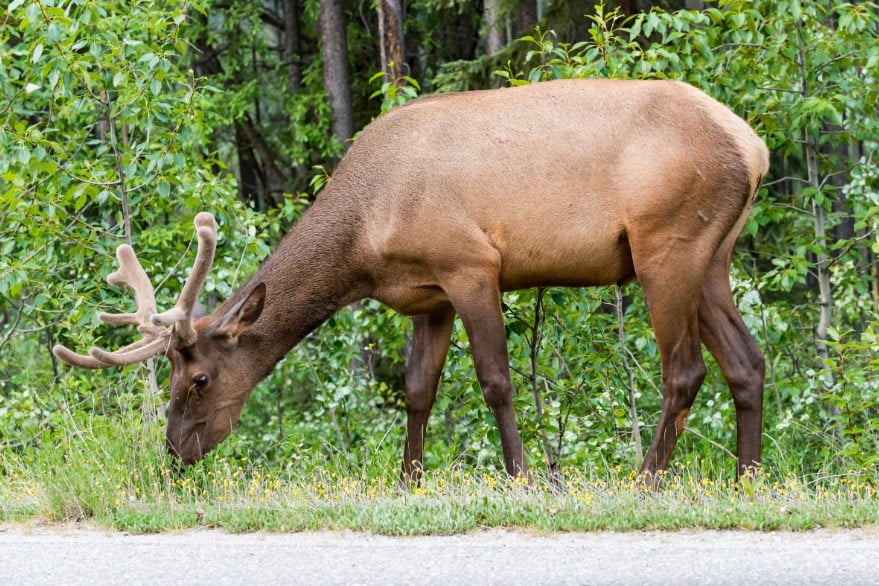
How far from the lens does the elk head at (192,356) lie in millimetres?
A: 8102

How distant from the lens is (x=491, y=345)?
7.83 m

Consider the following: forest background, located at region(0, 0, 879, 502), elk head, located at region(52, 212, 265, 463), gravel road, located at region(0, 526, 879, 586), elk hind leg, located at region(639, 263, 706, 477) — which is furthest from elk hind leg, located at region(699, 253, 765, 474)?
elk head, located at region(52, 212, 265, 463)

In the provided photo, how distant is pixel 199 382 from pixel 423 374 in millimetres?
1549

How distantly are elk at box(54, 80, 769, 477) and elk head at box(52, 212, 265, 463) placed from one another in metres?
0.01

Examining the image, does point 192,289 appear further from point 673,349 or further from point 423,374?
point 673,349

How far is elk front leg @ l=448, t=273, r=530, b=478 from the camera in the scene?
7.78 meters

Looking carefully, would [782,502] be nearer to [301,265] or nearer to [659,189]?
[659,189]

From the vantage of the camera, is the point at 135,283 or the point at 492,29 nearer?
the point at 135,283

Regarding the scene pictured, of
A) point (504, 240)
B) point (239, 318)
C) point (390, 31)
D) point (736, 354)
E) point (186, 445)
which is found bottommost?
point (186, 445)

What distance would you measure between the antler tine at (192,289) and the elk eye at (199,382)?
0.26 meters

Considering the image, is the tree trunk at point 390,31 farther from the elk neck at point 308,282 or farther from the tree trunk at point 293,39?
the elk neck at point 308,282

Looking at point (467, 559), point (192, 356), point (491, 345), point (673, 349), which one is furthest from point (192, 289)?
point (467, 559)

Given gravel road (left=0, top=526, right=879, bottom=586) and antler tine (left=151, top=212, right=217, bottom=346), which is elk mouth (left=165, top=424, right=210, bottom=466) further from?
gravel road (left=0, top=526, right=879, bottom=586)

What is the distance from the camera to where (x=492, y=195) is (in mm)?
7961
